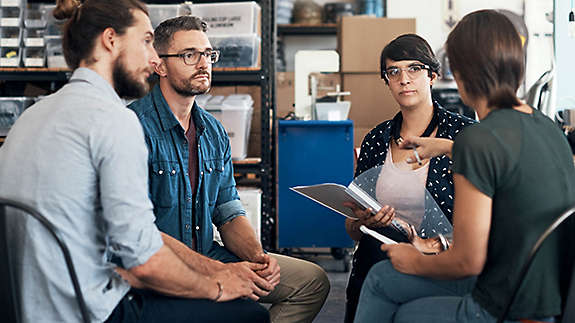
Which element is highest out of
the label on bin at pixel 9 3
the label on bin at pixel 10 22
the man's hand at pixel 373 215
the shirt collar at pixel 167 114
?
the label on bin at pixel 9 3

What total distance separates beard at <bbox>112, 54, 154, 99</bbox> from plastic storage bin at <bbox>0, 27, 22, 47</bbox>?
251 cm

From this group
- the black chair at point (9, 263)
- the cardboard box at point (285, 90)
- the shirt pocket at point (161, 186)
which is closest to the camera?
the black chair at point (9, 263)

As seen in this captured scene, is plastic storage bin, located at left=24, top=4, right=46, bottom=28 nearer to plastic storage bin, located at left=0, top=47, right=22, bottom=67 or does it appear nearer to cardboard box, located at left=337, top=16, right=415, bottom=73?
plastic storage bin, located at left=0, top=47, right=22, bottom=67

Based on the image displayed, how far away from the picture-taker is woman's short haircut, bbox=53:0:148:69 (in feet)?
4.44

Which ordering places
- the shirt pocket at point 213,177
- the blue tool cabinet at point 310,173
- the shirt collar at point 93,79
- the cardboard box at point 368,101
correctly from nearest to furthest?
the shirt collar at point 93,79
the shirt pocket at point 213,177
the blue tool cabinet at point 310,173
the cardboard box at point 368,101

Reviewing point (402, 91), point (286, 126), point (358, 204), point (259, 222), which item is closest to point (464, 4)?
point (286, 126)

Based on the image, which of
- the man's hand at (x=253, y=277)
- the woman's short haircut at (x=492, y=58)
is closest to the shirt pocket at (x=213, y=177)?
the man's hand at (x=253, y=277)

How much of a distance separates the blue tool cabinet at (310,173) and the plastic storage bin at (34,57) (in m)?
1.48

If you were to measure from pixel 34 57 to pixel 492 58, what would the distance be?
3105 millimetres

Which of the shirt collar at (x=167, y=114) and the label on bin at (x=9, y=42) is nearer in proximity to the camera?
the shirt collar at (x=167, y=114)

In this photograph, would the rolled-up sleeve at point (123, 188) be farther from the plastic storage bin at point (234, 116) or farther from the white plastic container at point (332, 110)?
the white plastic container at point (332, 110)

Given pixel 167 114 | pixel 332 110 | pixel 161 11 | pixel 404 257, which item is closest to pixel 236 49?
pixel 161 11

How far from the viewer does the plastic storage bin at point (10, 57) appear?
3582mm

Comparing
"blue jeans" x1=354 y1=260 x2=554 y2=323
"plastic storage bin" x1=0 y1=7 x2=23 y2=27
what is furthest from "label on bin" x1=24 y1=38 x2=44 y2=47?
"blue jeans" x1=354 y1=260 x2=554 y2=323
